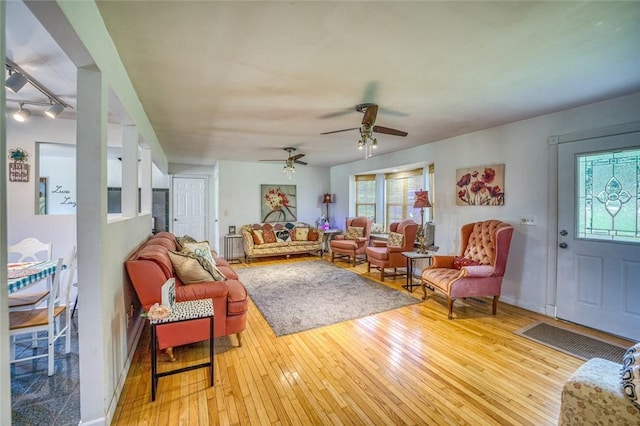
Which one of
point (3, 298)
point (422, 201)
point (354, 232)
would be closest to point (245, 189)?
point (354, 232)

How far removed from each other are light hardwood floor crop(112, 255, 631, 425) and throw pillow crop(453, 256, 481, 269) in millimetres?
778

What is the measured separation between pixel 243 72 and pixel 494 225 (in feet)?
11.3

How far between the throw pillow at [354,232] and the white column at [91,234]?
16.4 ft

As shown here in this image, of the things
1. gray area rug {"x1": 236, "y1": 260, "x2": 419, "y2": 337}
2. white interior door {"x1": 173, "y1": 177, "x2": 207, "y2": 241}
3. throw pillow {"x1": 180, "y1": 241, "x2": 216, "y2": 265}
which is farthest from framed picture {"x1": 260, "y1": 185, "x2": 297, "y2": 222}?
throw pillow {"x1": 180, "y1": 241, "x2": 216, "y2": 265}

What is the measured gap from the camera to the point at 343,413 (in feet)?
5.71

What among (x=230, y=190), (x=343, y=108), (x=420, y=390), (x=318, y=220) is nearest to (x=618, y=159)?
(x=343, y=108)

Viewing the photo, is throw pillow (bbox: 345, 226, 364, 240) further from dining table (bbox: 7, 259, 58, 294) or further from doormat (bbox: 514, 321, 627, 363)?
dining table (bbox: 7, 259, 58, 294)

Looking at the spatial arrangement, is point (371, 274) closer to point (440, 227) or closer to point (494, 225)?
point (440, 227)

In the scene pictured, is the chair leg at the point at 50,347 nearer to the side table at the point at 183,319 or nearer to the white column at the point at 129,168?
the side table at the point at 183,319

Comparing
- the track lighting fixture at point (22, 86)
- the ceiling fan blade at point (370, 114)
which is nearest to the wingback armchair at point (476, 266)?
the ceiling fan blade at point (370, 114)

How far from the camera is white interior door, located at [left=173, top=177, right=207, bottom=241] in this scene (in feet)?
22.7

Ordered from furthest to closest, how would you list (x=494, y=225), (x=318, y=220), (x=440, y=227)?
(x=318, y=220)
(x=440, y=227)
(x=494, y=225)

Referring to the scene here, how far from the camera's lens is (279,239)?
652cm

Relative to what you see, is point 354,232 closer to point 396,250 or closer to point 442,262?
point 396,250
